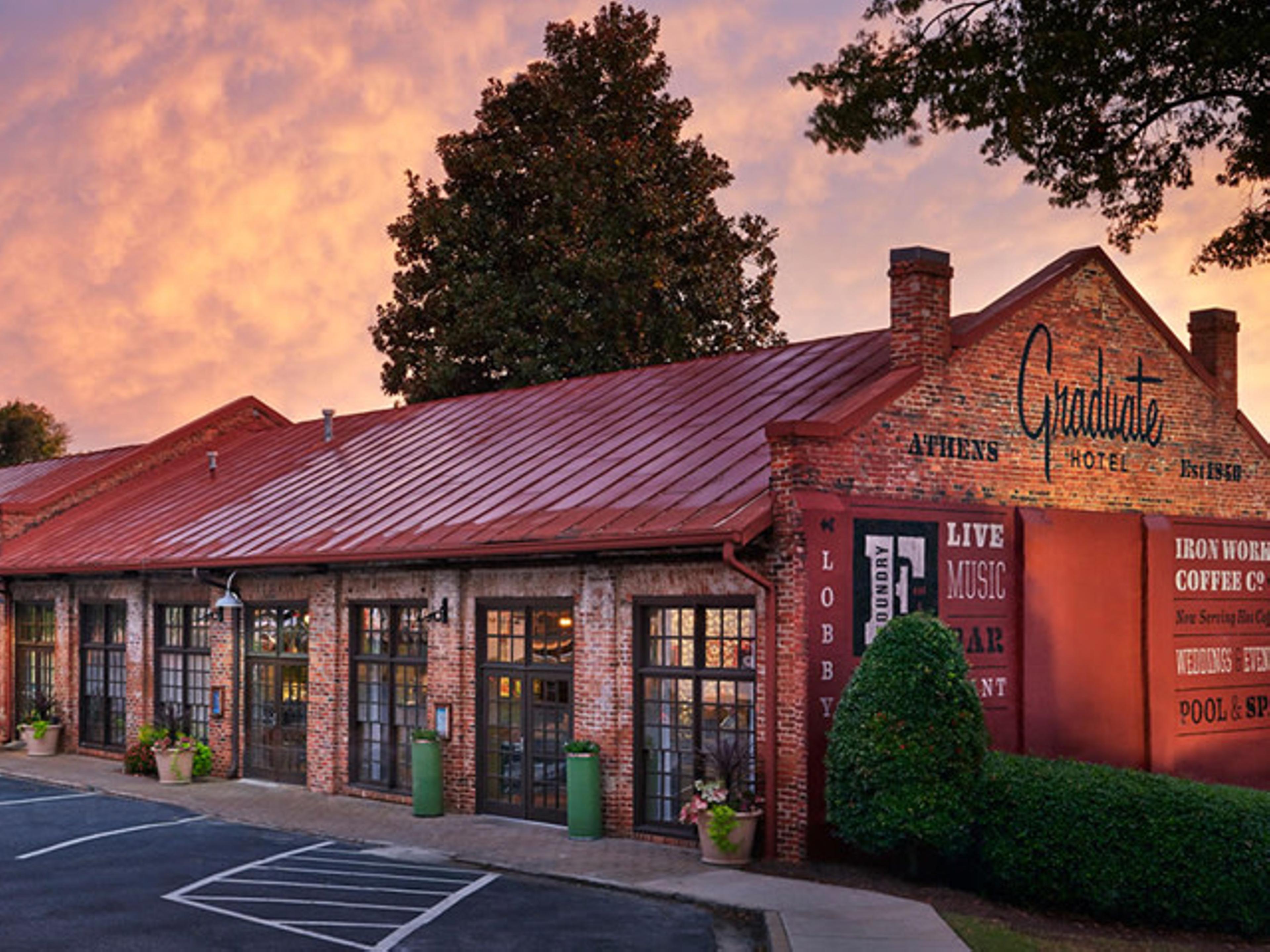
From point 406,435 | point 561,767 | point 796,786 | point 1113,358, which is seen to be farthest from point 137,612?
point 1113,358

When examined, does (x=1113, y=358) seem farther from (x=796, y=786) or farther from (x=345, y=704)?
(x=345, y=704)

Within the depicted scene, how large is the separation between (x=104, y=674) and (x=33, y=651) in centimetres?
340

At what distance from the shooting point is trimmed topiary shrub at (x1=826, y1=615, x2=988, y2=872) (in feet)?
49.4

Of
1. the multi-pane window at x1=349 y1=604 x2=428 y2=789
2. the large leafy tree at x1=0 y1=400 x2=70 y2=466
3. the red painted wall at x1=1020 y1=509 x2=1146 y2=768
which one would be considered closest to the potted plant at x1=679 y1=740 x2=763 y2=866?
the red painted wall at x1=1020 y1=509 x2=1146 y2=768

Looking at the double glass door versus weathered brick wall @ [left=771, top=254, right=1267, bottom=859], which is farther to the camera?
the double glass door

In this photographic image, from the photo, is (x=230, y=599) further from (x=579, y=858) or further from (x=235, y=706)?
(x=579, y=858)

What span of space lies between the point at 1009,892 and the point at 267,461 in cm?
2110

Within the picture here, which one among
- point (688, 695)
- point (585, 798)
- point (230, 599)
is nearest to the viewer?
point (688, 695)

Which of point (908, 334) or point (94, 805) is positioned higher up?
point (908, 334)

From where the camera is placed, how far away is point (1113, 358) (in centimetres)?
2161

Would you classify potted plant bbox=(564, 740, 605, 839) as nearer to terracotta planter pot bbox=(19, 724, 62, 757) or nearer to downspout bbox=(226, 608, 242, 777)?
downspout bbox=(226, 608, 242, 777)

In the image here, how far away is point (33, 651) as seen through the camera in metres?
32.2

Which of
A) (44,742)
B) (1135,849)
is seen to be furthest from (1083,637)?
(44,742)

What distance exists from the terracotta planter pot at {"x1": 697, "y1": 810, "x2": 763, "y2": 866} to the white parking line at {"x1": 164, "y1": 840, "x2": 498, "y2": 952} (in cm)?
231
